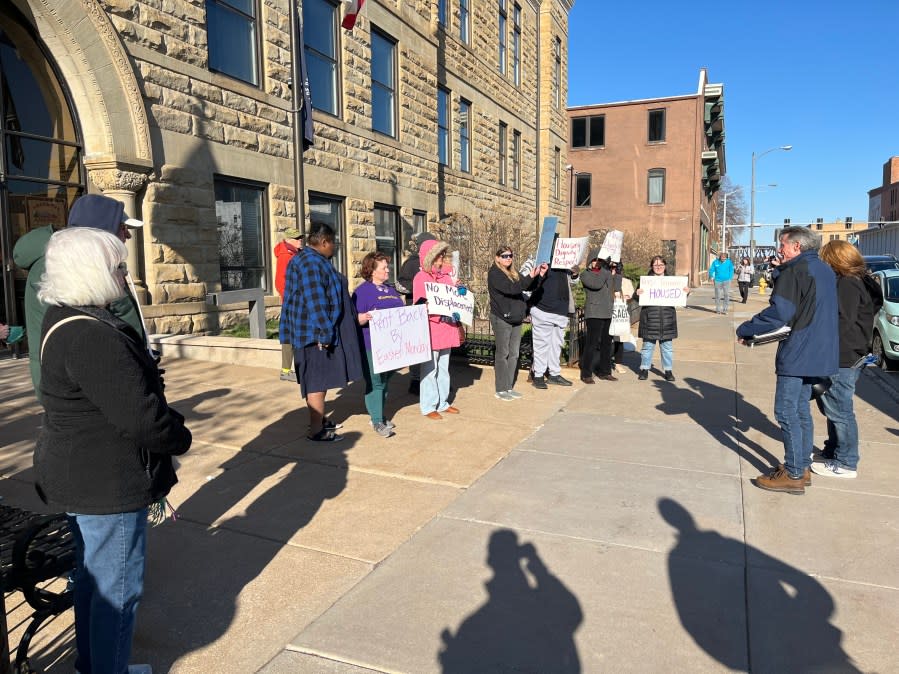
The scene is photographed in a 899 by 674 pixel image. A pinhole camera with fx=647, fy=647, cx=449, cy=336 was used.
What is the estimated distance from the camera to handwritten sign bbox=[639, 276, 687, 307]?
9121mm

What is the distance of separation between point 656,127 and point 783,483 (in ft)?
130

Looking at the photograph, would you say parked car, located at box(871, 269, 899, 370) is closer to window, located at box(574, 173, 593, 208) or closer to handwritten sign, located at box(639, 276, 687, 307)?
handwritten sign, located at box(639, 276, 687, 307)

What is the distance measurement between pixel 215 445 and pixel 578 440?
328cm

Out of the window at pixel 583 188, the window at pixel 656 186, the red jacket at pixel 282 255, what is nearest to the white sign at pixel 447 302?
the red jacket at pixel 282 255

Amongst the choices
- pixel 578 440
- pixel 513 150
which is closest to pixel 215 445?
pixel 578 440

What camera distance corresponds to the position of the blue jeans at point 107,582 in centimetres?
224

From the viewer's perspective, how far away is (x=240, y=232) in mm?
10859

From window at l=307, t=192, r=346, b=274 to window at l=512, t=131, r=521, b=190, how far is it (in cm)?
1184

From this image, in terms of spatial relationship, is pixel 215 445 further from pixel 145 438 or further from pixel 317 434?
pixel 145 438

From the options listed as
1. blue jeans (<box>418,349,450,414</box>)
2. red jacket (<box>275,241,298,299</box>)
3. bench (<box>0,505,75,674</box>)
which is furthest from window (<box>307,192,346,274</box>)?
bench (<box>0,505,75,674</box>)

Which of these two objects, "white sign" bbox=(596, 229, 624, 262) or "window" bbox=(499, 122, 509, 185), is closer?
"white sign" bbox=(596, 229, 624, 262)

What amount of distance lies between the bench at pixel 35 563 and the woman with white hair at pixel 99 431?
23 centimetres

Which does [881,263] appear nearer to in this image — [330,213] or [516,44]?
[516,44]

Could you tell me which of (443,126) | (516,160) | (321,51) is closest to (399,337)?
(321,51)
